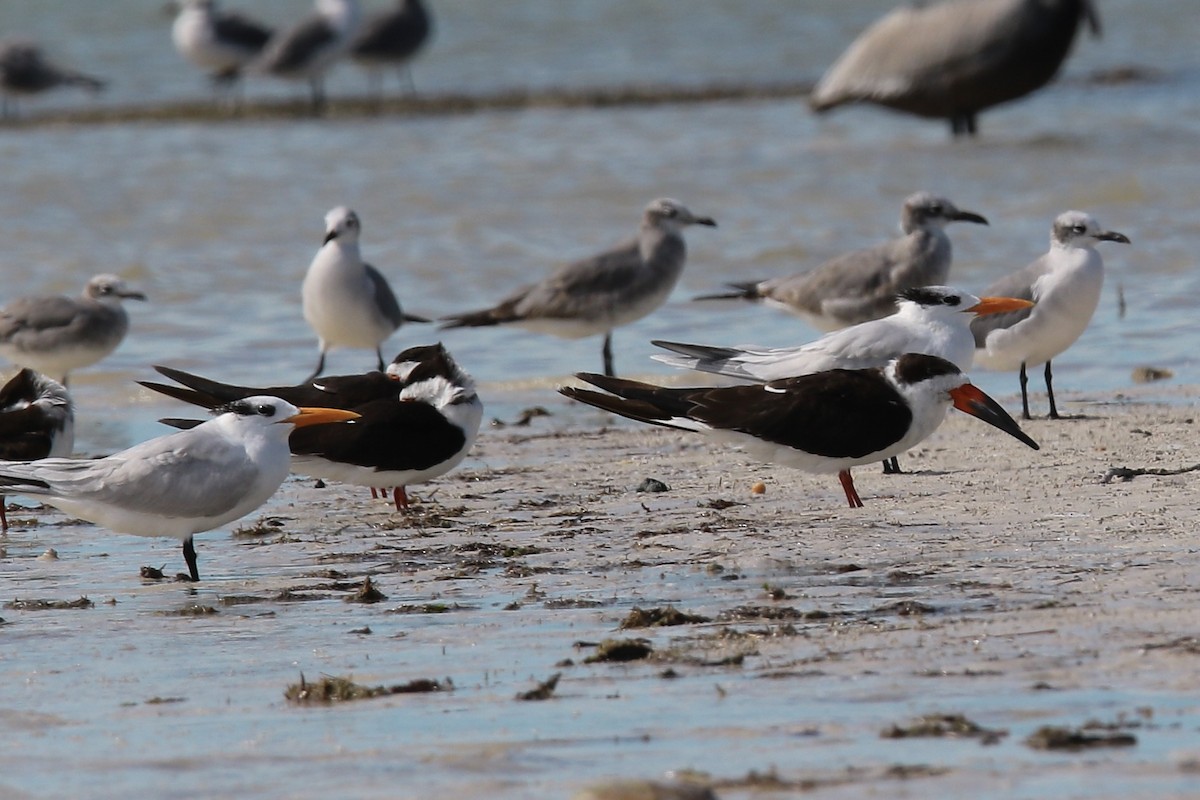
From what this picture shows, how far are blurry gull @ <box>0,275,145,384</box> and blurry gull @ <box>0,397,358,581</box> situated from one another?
3662 mm

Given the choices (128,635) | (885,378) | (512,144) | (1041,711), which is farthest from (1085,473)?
(512,144)

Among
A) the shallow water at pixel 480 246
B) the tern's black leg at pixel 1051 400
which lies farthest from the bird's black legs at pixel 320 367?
the tern's black leg at pixel 1051 400

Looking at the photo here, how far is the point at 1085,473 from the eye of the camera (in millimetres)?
7109

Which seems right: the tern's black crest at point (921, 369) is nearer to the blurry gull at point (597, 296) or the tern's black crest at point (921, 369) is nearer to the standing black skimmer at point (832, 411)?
the standing black skimmer at point (832, 411)

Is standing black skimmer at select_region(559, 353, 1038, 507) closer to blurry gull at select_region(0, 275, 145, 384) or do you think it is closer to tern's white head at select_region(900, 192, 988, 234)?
tern's white head at select_region(900, 192, 988, 234)

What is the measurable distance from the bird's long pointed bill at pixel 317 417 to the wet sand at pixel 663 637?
0.44 meters

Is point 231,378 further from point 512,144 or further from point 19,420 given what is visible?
point 512,144

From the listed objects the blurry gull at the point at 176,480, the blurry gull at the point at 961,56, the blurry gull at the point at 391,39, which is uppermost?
the blurry gull at the point at 391,39

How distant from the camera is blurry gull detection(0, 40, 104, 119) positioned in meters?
25.2

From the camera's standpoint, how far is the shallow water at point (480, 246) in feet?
13.9

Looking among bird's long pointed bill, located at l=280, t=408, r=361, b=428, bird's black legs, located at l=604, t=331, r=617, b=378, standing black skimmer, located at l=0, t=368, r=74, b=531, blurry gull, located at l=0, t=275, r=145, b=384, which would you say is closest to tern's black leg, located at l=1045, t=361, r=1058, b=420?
bird's black legs, located at l=604, t=331, r=617, b=378

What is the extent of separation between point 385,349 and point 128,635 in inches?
242

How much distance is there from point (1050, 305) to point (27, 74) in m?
19.3

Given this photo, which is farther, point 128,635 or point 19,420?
point 19,420
